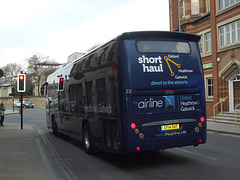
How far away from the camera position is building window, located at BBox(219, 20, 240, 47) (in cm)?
2058

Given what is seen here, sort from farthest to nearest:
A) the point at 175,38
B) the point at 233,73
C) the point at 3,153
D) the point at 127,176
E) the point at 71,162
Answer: the point at 233,73 → the point at 3,153 → the point at 71,162 → the point at 175,38 → the point at 127,176

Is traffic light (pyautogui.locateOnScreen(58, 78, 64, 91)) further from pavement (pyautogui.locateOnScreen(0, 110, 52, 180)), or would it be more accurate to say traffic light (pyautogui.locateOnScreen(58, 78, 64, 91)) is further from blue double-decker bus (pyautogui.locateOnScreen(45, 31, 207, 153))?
blue double-decker bus (pyautogui.locateOnScreen(45, 31, 207, 153))

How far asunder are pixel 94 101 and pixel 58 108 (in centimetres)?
551

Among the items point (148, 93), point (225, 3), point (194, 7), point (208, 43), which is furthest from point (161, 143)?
point (194, 7)

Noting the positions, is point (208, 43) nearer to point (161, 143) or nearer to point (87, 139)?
point (87, 139)

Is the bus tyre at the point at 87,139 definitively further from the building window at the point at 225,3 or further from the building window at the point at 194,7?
the building window at the point at 194,7

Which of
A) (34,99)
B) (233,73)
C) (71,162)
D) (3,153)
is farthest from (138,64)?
(34,99)

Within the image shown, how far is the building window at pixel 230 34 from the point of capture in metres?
20.6

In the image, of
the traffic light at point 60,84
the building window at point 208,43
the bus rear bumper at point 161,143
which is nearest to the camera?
the bus rear bumper at point 161,143

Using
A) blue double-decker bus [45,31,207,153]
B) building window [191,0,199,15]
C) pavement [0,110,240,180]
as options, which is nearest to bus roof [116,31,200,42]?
blue double-decker bus [45,31,207,153]

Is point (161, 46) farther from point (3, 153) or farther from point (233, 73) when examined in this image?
point (233, 73)

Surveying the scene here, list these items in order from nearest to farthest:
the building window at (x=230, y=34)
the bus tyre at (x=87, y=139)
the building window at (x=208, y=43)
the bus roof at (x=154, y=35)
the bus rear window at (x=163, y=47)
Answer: the bus roof at (x=154, y=35) < the bus rear window at (x=163, y=47) < the bus tyre at (x=87, y=139) < the building window at (x=230, y=34) < the building window at (x=208, y=43)

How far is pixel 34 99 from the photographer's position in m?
80.4

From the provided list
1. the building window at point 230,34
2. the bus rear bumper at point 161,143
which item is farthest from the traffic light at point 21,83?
the building window at point 230,34
